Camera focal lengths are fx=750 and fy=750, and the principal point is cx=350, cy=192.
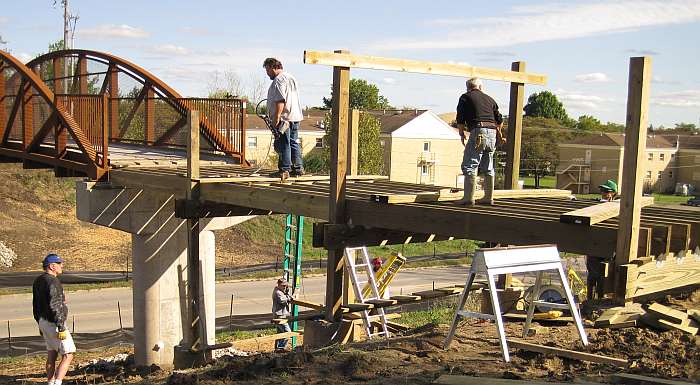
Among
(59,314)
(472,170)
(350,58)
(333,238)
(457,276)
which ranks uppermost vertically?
(350,58)

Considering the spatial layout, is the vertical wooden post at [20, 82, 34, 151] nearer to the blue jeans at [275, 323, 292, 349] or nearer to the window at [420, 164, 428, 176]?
the blue jeans at [275, 323, 292, 349]

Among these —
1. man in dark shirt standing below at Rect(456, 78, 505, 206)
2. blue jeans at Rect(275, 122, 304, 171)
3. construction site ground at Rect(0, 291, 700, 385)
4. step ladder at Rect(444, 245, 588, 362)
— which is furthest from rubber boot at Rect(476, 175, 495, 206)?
blue jeans at Rect(275, 122, 304, 171)

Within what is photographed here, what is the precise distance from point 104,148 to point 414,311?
1537 cm

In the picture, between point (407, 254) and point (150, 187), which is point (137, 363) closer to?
point (150, 187)

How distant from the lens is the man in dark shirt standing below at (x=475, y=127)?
26.7 feet

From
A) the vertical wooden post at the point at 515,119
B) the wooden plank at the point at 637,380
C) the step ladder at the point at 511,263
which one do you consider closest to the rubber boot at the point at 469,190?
the step ladder at the point at 511,263

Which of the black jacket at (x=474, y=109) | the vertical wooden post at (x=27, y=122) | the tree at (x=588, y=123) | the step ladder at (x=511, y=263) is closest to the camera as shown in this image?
the step ladder at (x=511, y=263)

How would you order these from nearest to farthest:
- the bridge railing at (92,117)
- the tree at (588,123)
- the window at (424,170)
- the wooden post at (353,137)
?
the wooden post at (353,137) < the bridge railing at (92,117) < the window at (424,170) < the tree at (588,123)

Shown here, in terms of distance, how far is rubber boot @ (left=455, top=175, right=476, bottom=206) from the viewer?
324 inches

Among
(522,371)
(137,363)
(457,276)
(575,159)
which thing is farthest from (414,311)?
(575,159)

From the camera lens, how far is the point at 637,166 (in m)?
6.29

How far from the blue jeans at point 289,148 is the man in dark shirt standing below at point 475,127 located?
3691 millimetres

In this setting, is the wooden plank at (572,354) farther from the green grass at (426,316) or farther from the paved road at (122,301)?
the paved road at (122,301)

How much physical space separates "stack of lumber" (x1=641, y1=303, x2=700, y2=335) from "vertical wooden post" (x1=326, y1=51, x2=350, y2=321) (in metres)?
3.40
